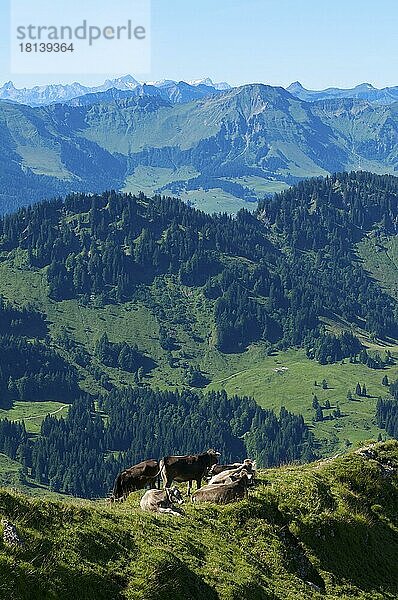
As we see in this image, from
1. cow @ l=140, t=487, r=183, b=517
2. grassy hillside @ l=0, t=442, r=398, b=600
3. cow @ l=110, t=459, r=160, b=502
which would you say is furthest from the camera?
cow @ l=110, t=459, r=160, b=502

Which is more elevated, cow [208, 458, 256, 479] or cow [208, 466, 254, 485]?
cow [208, 466, 254, 485]

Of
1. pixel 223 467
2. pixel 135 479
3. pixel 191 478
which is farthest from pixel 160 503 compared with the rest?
pixel 223 467

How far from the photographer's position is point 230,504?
35250 millimetres

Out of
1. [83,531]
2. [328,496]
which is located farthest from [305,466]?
[83,531]

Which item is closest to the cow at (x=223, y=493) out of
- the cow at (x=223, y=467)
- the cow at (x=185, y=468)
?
the cow at (x=185, y=468)

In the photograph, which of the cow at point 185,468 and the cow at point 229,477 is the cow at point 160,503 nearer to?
the cow at point 229,477

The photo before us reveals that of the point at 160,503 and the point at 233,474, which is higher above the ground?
the point at 160,503

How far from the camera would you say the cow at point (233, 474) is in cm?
3834

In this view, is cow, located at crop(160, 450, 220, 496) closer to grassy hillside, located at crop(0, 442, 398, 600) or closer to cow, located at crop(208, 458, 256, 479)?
cow, located at crop(208, 458, 256, 479)

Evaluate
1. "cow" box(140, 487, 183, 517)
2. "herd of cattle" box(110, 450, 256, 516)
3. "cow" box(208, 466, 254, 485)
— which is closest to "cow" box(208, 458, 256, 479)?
"herd of cattle" box(110, 450, 256, 516)

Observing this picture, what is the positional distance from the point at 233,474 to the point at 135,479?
627cm

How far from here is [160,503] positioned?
34.7 meters

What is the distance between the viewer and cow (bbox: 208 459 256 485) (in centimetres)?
3834

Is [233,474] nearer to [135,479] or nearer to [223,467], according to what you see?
[223,467]
